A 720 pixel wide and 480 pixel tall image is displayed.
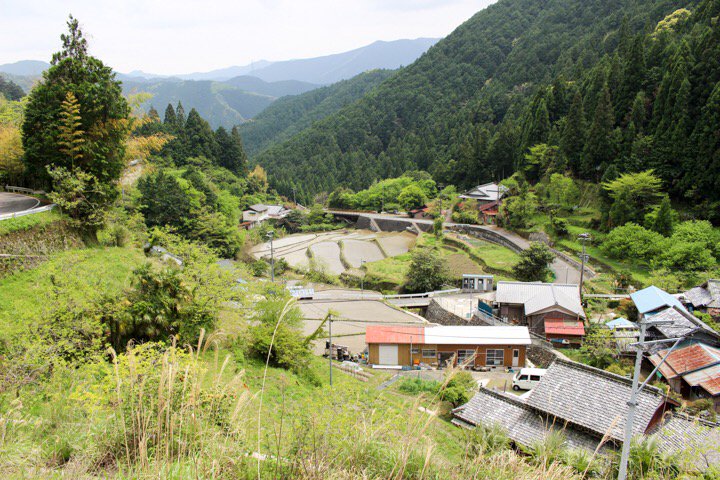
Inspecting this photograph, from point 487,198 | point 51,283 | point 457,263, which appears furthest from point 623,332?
point 487,198

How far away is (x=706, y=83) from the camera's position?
2478cm

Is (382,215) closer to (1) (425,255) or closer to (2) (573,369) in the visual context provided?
(1) (425,255)

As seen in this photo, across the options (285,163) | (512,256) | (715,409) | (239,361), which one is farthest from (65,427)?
(285,163)

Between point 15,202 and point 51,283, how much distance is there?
18.1 ft

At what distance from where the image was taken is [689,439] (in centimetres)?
661

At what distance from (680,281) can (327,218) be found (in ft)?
117

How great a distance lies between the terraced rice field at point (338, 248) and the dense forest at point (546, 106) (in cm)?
1274

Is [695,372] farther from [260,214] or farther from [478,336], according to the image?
[260,214]

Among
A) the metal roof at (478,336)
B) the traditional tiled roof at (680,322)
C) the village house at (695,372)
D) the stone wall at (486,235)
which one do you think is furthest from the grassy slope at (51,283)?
the stone wall at (486,235)

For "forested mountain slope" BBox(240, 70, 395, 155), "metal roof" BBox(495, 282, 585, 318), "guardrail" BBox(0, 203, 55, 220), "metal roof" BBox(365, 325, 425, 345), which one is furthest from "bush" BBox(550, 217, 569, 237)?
"forested mountain slope" BBox(240, 70, 395, 155)

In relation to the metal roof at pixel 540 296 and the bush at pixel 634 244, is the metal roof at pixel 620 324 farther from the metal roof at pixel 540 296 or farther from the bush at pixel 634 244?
the bush at pixel 634 244

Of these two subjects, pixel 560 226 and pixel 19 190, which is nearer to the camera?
pixel 19 190

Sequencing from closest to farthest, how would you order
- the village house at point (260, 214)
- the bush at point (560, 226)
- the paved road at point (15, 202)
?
the paved road at point (15, 202), the bush at point (560, 226), the village house at point (260, 214)

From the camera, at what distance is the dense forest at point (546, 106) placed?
25359 millimetres
